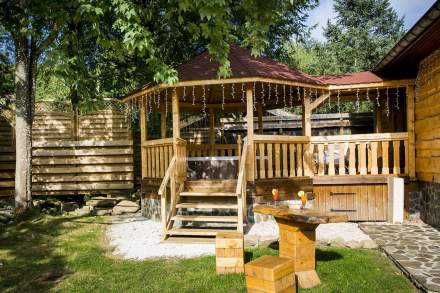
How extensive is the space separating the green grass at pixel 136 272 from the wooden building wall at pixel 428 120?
304 centimetres

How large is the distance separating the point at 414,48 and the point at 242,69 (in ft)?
11.4

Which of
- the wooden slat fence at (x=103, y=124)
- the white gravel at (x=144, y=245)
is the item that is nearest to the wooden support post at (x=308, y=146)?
the white gravel at (x=144, y=245)

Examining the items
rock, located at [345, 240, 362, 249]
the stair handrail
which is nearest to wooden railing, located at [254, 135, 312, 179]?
the stair handrail

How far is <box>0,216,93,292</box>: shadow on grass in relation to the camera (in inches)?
209

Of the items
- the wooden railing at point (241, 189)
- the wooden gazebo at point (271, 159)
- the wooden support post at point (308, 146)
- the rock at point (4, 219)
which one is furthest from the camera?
the wooden support post at point (308, 146)

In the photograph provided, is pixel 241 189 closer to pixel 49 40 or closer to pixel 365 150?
pixel 365 150

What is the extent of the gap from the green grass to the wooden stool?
536 millimetres

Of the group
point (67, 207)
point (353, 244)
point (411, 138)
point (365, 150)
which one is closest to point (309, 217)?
point (353, 244)

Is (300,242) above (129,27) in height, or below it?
below

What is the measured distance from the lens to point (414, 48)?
7422 millimetres

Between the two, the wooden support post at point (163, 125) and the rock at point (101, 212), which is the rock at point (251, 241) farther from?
the rock at point (101, 212)

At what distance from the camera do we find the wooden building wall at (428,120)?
7723mm

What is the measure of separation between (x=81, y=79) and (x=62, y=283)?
4.52m

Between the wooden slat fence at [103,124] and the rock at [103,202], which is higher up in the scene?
the wooden slat fence at [103,124]
